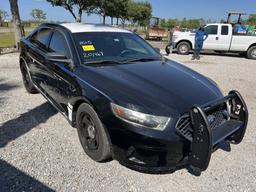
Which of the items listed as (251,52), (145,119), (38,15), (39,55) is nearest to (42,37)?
(39,55)

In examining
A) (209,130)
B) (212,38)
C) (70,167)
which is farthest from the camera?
(212,38)

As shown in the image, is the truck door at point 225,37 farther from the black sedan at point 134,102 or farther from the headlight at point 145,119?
the headlight at point 145,119

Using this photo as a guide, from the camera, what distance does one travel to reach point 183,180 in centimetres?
295

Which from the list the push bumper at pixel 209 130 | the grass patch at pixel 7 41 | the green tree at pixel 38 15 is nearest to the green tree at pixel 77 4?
the grass patch at pixel 7 41

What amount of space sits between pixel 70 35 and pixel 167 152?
2.33 m

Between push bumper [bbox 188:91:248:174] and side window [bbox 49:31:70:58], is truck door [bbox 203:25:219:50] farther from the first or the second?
push bumper [bbox 188:91:248:174]

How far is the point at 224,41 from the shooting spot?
47.0 feet

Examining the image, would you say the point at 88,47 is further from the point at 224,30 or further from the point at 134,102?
the point at 224,30

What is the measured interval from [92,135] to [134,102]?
867 millimetres

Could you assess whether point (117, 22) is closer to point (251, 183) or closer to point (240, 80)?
point (240, 80)

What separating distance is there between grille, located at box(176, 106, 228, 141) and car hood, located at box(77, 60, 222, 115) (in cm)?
11

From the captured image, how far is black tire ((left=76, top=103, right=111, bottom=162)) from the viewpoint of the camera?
2.93 m

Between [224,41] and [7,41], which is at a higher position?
[224,41]

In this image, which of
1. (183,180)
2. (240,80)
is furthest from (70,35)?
(240,80)
